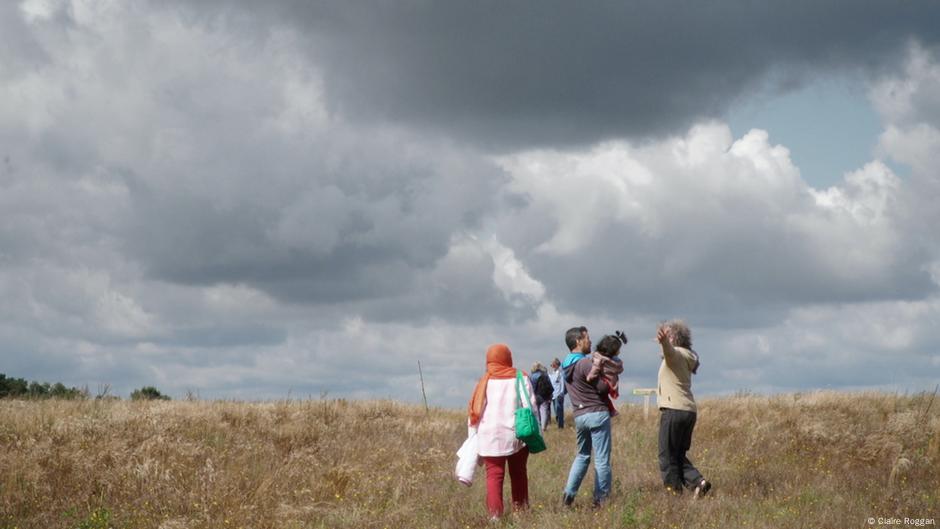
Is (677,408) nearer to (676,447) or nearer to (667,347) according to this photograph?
(676,447)

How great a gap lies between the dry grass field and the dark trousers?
1.07ft

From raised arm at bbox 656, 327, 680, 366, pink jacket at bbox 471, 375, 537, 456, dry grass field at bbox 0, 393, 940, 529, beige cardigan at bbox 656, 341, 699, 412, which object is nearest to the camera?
pink jacket at bbox 471, 375, 537, 456

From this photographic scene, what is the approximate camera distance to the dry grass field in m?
11.9

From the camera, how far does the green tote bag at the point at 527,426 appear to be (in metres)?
10.3

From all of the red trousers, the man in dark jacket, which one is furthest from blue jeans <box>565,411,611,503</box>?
the red trousers

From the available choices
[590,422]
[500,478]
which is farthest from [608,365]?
[500,478]

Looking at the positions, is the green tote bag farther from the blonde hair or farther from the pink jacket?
the blonde hair

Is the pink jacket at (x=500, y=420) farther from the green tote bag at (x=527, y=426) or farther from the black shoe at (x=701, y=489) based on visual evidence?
the black shoe at (x=701, y=489)

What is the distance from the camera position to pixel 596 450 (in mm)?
11148

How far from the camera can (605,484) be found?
11.3 metres

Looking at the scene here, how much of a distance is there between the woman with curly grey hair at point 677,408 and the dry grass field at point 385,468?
327 mm

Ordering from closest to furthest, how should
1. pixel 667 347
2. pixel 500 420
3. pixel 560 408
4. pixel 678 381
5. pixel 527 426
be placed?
pixel 527 426
pixel 500 420
pixel 667 347
pixel 678 381
pixel 560 408

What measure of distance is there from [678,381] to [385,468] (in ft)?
23.3

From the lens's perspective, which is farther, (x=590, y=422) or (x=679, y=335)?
(x=679, y=335)
